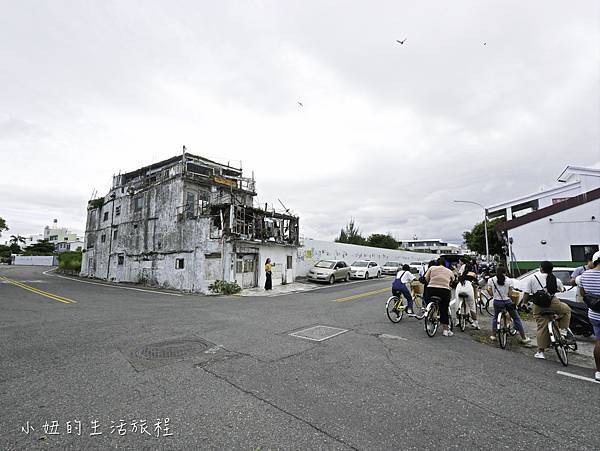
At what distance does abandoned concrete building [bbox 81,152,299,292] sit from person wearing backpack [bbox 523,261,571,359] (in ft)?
47.5

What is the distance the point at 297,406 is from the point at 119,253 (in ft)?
88.1

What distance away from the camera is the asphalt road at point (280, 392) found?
118 inches

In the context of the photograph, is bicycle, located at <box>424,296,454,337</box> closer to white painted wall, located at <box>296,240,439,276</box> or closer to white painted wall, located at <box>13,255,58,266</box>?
white painted wall, located at <box>296,240,439,276</box>

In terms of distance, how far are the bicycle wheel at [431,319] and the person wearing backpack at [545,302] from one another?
1.85 m

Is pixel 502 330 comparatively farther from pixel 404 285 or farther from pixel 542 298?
pixel 404 285

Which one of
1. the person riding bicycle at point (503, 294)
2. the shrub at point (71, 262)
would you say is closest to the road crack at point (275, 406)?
the person riding bicycle at point (503, 294)

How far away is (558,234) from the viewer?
19141 millimetres

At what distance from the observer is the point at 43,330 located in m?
7.14

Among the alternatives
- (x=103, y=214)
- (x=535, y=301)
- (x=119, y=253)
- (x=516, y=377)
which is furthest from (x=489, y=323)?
(x=103, y=214)

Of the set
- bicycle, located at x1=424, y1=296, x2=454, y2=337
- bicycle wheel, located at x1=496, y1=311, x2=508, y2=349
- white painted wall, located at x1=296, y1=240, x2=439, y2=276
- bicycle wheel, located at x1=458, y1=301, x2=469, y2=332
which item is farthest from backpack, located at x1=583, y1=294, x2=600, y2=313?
white painted wall, located at x1=296, y1=240, x2=439, y2=276

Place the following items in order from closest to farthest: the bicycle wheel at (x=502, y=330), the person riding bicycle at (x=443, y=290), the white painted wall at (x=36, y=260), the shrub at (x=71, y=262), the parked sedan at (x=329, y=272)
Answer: the bicycle wheel at (x=502, y=330)
the person riding bicycle at (x=443, y=290)
the parked sedan at (x=329, y=272)
the shrub at (x=71, y=262)
the white painted wall at (x=36, y=260)

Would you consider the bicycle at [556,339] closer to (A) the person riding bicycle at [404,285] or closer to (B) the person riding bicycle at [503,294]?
(B) the person riding bicycle at [503,294]

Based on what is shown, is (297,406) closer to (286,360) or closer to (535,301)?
(286,360)

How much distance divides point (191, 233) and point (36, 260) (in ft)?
205
